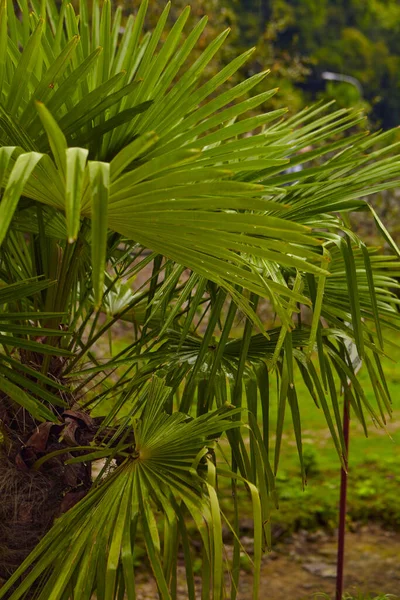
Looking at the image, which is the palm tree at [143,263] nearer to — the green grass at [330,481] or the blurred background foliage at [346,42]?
the green grass at [330,481]

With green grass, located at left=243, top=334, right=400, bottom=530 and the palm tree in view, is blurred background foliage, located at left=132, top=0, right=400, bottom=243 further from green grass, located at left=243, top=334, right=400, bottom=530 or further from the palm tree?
the palm tree

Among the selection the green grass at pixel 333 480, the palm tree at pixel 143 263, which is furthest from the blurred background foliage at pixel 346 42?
the palm tree at pixel 143 263

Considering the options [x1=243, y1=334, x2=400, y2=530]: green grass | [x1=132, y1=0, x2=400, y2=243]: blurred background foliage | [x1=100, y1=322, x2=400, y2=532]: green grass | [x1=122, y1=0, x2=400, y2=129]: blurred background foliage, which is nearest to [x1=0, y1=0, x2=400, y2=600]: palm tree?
Answer: [x1=243, y1=334, x2=400, y2=530]: green grass

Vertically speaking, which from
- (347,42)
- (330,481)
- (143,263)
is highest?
(347,42)

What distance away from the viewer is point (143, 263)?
195 centimetres

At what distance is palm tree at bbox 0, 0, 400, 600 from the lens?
1.28m

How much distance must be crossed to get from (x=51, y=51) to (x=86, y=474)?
0.81 meters

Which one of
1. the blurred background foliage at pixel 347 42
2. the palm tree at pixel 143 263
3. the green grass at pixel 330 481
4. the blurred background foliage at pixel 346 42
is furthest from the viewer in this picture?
the blurred background foliage at pixel 347 42

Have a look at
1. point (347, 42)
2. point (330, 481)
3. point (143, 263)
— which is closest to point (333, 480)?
point (330, 481)

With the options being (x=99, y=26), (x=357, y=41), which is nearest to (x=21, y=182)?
(x=99, y=26)

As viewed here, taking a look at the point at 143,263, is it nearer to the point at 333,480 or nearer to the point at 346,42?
the point at 333,480

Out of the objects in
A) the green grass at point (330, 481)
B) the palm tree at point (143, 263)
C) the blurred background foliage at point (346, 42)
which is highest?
the blurred background foliage at point (346, 42)

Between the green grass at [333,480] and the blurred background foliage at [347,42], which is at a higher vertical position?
the blurred background foliage at [347,42]

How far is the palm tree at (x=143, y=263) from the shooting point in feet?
4.21
